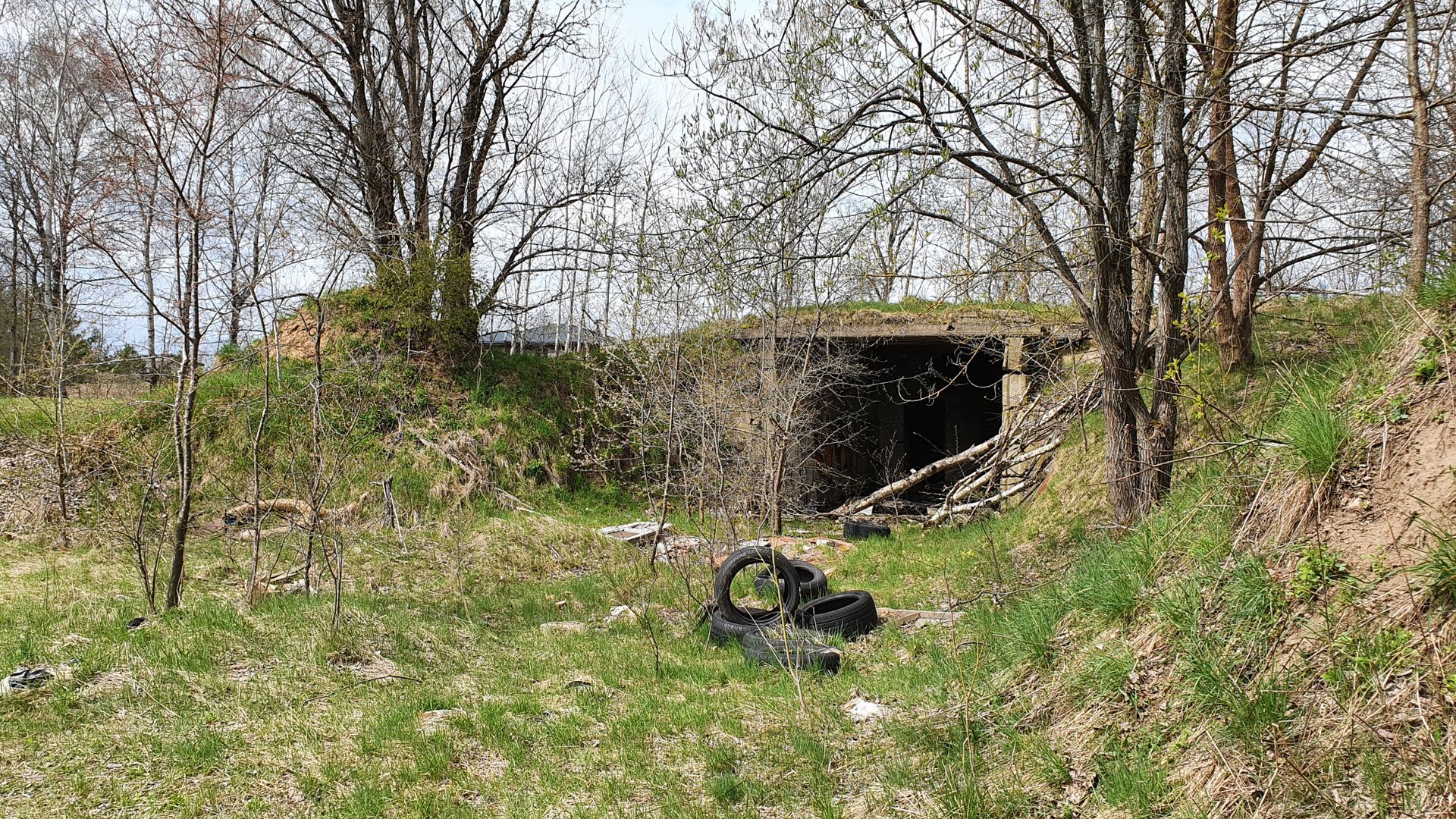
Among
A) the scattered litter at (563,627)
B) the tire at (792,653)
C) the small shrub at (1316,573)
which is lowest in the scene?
the scattered litter at (563,627)

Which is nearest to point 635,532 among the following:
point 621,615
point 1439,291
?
point 621,615

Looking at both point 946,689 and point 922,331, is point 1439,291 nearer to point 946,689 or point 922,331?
point 946,689

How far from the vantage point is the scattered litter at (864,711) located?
13.6ft

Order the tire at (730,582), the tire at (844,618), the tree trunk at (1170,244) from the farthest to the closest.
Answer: the tire at (730,582) → the tire at (844,618) → the tree trunk at (1170,244)

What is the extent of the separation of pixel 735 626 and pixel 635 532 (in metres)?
5.58

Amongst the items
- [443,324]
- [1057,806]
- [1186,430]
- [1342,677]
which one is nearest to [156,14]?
[443,324]

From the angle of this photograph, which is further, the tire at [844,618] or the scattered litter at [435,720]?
the tire at [844,618]

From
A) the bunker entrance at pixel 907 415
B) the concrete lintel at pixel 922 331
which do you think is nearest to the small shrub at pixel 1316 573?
the concrete lintel at pixel 922 331

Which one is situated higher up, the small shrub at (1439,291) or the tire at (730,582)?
the small shrub at (1439,291)

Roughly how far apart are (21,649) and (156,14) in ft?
15.8

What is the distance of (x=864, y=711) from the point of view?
426cm

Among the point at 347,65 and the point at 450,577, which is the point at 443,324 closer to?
the point at 347,65

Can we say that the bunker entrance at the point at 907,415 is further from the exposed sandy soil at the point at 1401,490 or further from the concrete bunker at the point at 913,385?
the exposed sandy soil at the point at 1401,490

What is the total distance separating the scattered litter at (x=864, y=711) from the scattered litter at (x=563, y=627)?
109 inches
